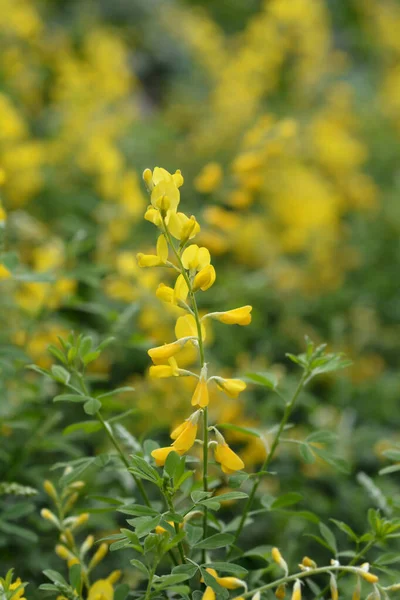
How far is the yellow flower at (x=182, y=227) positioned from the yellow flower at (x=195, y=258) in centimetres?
2

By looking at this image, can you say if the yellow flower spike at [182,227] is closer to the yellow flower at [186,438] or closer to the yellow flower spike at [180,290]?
the yellow flower spike at [180,290]

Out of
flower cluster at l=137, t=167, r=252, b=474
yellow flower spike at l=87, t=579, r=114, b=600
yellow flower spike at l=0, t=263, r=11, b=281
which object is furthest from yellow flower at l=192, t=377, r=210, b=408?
yellow flower spike at l=0, t=263, r=11, b=281

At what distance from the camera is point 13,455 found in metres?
1.66

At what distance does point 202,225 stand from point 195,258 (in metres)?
1.24

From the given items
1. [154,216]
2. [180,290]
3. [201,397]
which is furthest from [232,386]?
[154,216]

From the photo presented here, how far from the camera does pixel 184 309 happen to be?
1061 mm

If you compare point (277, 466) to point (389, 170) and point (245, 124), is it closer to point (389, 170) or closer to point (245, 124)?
point (245, 124)

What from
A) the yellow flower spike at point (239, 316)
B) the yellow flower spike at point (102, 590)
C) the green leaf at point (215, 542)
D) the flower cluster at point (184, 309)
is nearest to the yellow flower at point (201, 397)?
the flower cluster at point (184, 309)

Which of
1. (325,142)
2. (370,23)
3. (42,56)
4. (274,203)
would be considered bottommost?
(274,203)

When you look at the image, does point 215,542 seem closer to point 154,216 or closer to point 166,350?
point 166,350

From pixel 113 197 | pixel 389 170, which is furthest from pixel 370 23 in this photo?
pixel 113 197

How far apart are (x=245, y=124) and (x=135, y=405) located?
2512 millimetres

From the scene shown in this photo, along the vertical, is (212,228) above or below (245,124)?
below

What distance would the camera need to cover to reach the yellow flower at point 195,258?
1.08m
